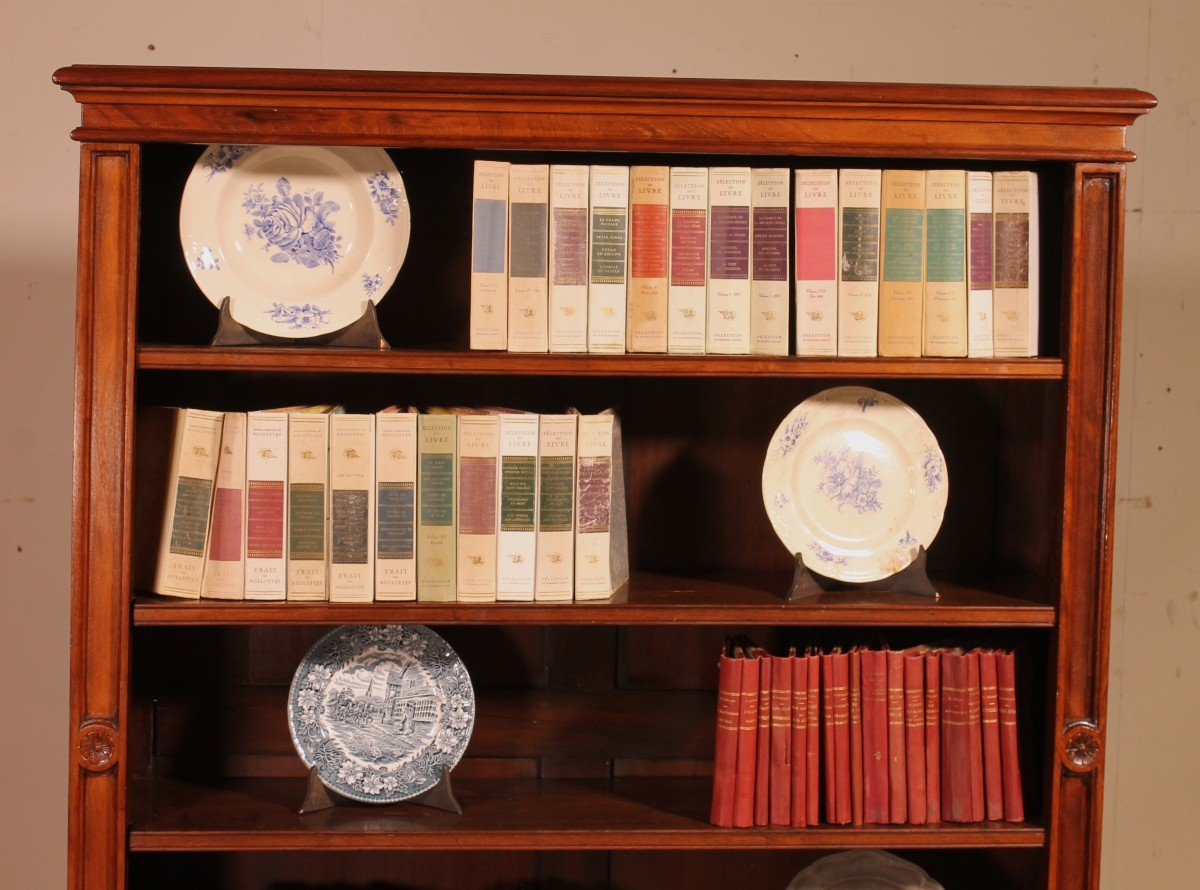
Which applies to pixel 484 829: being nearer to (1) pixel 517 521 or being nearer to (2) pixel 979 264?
(1) pixel 517 521

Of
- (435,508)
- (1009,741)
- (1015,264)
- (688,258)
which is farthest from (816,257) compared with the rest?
(1009,741)

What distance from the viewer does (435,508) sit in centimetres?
Result: 159

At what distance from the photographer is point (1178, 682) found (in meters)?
2.05

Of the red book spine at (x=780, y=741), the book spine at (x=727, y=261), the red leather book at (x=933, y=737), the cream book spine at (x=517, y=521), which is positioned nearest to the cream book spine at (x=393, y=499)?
the cream book spine at (x=517, y=521)

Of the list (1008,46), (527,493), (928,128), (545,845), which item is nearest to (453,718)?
(545,845)

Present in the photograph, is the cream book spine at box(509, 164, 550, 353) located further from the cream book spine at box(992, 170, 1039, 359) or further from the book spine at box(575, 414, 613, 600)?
the cream book spine at box(992, 170, 1039, 359)

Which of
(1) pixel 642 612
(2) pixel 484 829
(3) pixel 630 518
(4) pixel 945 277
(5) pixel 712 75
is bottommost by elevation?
(2) pixel 484 829

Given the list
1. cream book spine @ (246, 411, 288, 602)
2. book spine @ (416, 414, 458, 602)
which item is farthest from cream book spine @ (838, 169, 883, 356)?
cream book spine @ (246, 411, 288, 602)

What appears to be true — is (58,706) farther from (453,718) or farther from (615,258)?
(615,258)

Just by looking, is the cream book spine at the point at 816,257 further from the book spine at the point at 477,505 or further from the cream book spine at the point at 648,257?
the book spine at the point at 477,505

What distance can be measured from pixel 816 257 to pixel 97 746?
1187 mm

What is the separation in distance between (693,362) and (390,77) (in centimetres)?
55

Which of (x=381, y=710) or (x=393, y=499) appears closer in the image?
(x=393, y=499)

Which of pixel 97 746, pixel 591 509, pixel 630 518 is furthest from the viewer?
pixel 630 518
